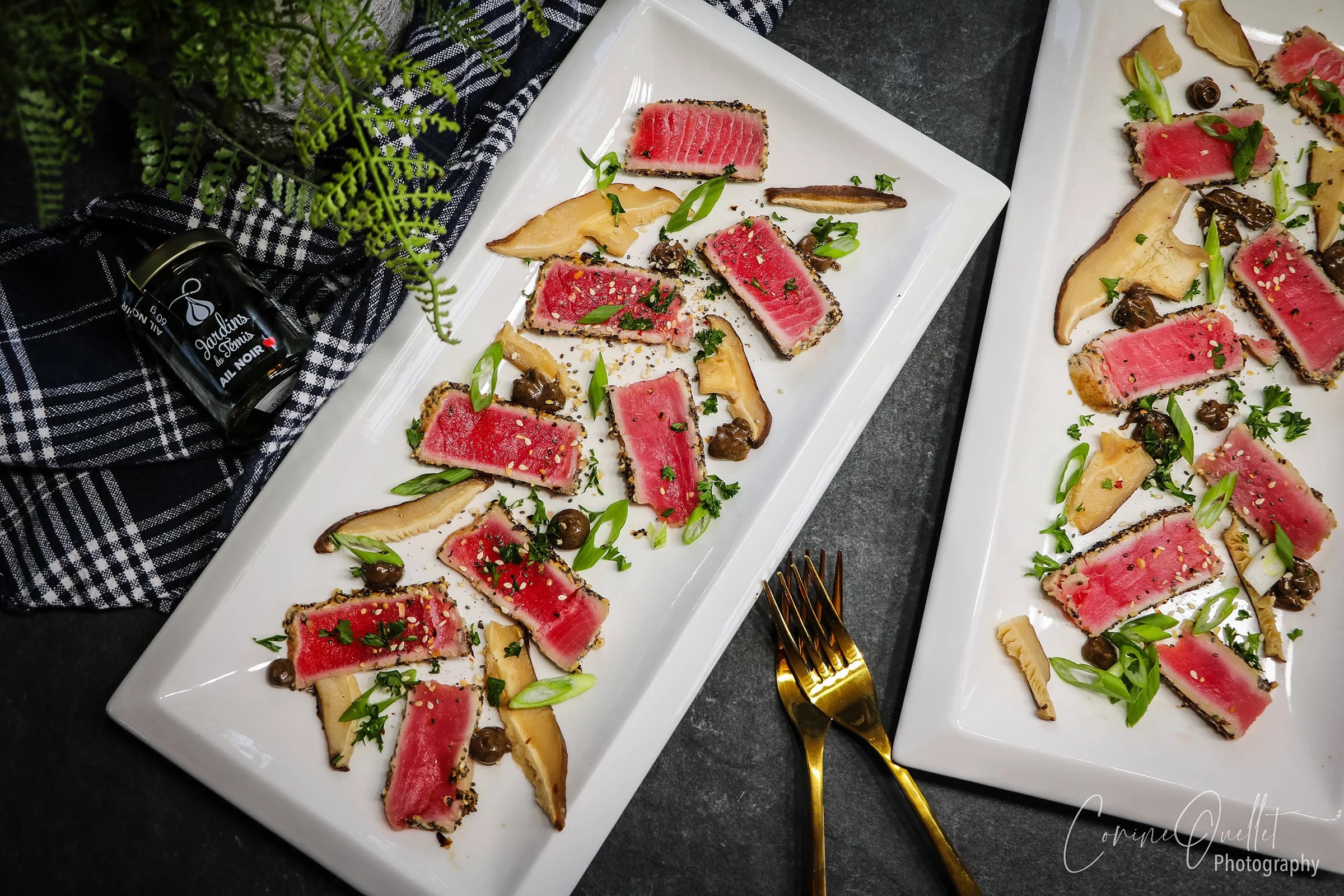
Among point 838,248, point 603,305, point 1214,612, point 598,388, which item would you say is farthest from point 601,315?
point 1214,612

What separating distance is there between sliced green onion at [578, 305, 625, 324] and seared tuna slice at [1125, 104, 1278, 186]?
1.66 meters

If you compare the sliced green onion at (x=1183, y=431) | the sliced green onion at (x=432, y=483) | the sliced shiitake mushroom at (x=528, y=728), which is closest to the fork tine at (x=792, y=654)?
the sliced shiitake mushroom at (x=528, y=728)

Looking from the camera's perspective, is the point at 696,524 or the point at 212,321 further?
the point at 696,524

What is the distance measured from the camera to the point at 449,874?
2.24 m

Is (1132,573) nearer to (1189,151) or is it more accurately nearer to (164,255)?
(1189,151)

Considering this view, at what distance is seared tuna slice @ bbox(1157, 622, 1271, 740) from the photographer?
7.84ft

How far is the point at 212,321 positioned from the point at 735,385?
4.46 feet

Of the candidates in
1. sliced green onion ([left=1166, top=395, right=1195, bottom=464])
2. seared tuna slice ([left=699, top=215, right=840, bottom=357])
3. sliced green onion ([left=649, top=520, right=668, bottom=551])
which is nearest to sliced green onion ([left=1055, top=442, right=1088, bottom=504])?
sliced green onion ([left=1166, top=395, right=1195, bottom=464])

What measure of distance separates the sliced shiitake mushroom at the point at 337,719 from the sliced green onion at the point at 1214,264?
9.13 feet

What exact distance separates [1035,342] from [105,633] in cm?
283

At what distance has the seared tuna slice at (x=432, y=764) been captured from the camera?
2227mm

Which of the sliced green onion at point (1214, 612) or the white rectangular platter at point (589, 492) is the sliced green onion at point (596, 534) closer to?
the white rectangular platter at point (589, 492)

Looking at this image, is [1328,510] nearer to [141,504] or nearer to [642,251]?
[642,251]

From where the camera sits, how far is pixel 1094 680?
7.87 ft
